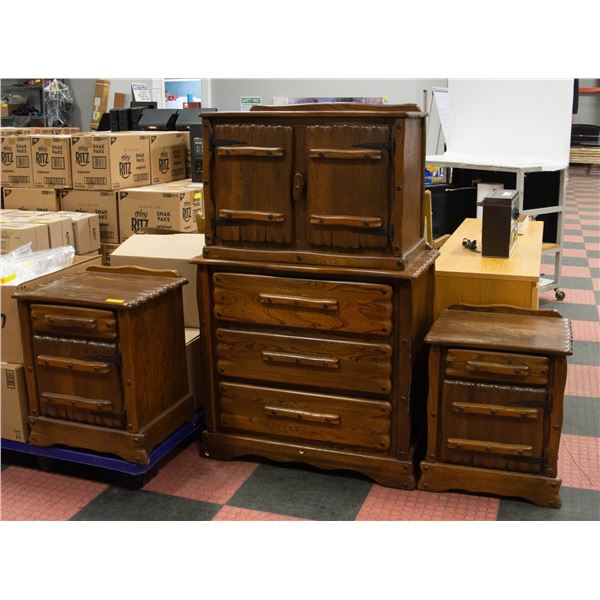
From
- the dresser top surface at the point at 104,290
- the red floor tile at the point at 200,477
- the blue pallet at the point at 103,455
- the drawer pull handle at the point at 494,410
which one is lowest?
the red floor tile at the point at 200,477

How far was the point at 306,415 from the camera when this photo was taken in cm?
267

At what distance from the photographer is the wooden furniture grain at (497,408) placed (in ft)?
7.90

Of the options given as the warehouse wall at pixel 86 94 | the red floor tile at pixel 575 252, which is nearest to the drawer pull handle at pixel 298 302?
the red floor tile at pixel 575 252

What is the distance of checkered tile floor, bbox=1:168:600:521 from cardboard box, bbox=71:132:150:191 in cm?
169

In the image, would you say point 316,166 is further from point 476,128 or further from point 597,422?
point 476,128

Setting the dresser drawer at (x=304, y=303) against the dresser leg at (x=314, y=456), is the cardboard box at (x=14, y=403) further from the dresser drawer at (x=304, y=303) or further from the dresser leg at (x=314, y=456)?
the dresser drawer at (x=304, y=303)

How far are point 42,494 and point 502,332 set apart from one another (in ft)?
5.64

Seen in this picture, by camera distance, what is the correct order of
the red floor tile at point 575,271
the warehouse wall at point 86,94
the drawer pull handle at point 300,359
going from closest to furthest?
1. the drawer pull handle at point 300,359
2. the red floor tile at point 575,271
3. the warehouse wall at point 86,94

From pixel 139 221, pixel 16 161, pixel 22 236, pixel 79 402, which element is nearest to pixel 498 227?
pixel 79 402

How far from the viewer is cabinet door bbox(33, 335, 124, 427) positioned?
2.56 meters

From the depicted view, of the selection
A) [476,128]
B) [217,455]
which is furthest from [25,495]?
[476,128]

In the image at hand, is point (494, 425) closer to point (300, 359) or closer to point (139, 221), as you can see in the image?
point (300, 359)

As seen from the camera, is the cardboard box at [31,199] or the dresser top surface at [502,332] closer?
the dresser top surface at [502,332]

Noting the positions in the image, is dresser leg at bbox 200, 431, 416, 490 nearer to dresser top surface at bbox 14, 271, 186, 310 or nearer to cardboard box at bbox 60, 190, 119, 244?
dresser top surface at bbox 14, 271, 186, 310
